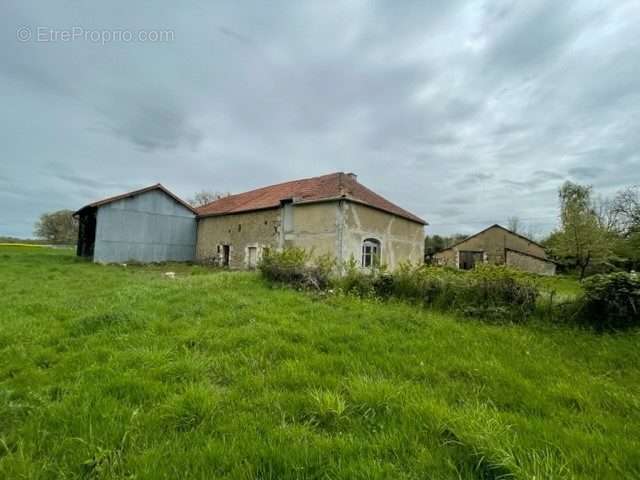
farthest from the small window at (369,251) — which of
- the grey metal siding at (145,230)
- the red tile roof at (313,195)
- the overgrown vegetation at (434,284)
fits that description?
the grey metal siding at (145,230)

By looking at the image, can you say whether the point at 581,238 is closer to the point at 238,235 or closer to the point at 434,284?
the point at 434,284

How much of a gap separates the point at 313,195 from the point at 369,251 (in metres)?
3.94

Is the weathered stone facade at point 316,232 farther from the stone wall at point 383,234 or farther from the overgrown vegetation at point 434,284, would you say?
the overgrown vegetation at point 434,284

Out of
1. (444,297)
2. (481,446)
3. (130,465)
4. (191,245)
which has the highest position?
(191,245)

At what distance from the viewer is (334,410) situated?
2.34 meters

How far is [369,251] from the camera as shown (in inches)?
589

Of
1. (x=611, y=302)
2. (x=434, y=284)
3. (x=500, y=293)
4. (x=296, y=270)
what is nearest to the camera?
(x=611, y=302)

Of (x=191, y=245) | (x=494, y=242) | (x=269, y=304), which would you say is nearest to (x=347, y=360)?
(x=269, y=304)

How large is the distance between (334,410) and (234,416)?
774 millimetres

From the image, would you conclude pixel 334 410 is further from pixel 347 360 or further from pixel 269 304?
pixel 269 304

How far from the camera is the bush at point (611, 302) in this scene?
4469 millimetres

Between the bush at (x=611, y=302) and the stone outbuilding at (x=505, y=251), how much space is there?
20.5 metres

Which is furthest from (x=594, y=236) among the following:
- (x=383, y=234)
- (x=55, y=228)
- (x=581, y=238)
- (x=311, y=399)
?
(x=55, y=228)

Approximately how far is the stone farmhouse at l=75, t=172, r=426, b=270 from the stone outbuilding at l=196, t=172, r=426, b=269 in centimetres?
5
